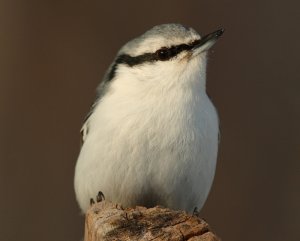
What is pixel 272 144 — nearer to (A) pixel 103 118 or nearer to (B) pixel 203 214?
(B) pixel 203 214

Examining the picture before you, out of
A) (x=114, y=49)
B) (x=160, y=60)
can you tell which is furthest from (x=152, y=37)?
(x=114, y=49)

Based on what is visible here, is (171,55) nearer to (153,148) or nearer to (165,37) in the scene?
(165,37)

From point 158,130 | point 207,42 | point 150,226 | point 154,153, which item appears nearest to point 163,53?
point 207,42

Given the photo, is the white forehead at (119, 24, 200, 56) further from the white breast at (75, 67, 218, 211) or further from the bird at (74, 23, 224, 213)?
the white breast at (75, 67, 218, 211)

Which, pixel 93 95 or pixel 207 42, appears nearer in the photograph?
pixel 207 42

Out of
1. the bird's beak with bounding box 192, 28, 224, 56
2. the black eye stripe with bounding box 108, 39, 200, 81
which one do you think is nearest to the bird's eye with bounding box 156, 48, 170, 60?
the black eye stripe with bounding box 108, 39, 200, 81

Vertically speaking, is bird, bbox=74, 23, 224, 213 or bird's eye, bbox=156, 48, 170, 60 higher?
bird's eye, bbox=156, 48, 170, 60

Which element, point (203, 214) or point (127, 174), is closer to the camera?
point (127, 174)
